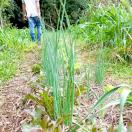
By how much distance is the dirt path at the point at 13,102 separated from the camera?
7.17 ft

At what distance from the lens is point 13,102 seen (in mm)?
2541

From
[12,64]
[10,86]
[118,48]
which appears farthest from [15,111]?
[118,48]

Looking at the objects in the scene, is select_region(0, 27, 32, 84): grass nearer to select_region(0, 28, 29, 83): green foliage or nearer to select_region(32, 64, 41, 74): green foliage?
select_region(0, 28, 29, 83): green foliage

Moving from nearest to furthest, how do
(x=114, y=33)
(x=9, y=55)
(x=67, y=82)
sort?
(x=67, y=82) < (x=114, y=33) < (x=9, y=55)

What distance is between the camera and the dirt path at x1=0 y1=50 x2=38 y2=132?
2187 millimetres

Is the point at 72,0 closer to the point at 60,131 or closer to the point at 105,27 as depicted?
the point at 105,27

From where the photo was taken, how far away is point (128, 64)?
12.7ft

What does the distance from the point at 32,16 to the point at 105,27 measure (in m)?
1.86

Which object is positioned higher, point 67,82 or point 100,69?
point 67,82

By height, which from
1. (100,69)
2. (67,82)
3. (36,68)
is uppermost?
(67,82)

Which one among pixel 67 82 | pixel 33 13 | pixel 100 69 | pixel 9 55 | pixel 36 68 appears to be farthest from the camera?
pixel 33 13

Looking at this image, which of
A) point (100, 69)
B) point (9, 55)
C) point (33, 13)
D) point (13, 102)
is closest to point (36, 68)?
point (13, 102)

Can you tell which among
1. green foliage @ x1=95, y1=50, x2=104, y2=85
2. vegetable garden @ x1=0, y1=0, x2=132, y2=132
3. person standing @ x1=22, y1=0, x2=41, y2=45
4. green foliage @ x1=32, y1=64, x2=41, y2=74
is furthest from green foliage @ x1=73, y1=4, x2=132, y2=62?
person standing @ x1=22, y1=0, x2=41, y2=45

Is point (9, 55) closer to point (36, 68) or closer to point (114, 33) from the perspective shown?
point (114, 33)
